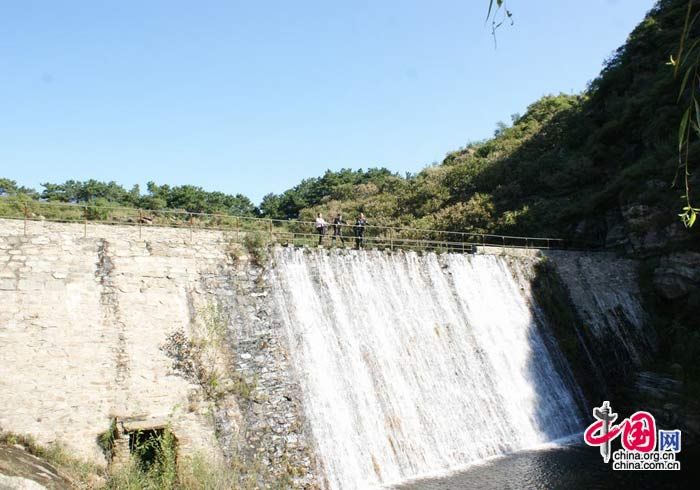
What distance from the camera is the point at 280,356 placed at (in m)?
15.4

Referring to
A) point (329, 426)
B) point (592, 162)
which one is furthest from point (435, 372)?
point (592, 162)

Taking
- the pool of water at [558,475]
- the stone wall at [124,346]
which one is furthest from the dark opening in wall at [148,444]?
the pool of water at [558,475]

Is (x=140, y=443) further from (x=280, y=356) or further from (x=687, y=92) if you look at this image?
(x=687, y=92)

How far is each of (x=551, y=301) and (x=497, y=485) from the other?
12.0m

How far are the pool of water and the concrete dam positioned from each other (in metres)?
0.81

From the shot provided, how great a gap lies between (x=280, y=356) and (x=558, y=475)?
9257mm

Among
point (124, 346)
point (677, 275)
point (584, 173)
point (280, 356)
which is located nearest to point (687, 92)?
point (584, 173)

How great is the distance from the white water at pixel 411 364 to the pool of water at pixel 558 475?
85 cm

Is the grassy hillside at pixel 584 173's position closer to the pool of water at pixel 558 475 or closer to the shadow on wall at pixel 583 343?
the shadow on wall at pixel 583 343

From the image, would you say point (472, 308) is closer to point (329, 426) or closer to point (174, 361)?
point (329, 426)

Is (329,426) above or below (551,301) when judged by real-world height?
below

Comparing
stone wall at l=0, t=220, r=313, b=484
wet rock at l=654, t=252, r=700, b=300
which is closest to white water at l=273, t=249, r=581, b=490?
stone wall at l=0, t=220, r=313, b=484

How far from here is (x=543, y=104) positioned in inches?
2340

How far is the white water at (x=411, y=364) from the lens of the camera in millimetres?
15633
